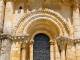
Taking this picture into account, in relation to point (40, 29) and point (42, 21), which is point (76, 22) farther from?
point (40, 29)

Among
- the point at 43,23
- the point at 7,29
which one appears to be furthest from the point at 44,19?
the point at 7,29

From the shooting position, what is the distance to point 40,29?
12156 millimetres

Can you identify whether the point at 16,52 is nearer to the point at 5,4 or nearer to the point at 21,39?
the point at 21,39

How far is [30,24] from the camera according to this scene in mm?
11570

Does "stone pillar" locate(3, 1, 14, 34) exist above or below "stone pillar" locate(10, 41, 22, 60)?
above

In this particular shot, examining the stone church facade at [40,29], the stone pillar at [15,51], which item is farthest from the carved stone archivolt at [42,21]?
the stone pillar at [15,51]

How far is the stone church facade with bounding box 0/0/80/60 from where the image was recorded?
11195 mm

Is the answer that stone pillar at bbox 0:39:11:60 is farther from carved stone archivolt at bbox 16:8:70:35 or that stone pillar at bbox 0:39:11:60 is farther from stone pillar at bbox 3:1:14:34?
carved stone archivolt at bbox 16:8:70:35

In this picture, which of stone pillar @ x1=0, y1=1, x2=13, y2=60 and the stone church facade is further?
the stone church facade

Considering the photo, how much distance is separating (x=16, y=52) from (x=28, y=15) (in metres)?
1.98

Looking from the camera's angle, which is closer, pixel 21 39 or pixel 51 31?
pixel 21 39

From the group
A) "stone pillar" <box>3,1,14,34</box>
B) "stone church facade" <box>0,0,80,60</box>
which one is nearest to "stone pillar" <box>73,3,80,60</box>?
"stone church facade" <box>0,0,80,60</box>

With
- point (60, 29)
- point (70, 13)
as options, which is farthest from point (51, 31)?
point (70, 13)

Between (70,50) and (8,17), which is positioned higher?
(8,17)
